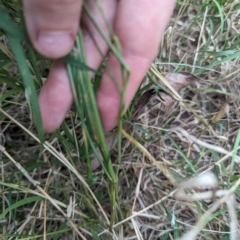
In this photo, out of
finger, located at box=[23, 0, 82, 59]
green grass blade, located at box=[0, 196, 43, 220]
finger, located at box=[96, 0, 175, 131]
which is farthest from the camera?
green grass blade, located at box=[0, 196, 43, 220]

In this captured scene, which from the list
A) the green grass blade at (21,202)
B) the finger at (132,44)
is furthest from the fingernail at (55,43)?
the green grass blade at (21,202)

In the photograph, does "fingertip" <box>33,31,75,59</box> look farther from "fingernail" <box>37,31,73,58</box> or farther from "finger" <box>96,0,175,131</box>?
"finger" <box>96,0,175,131</box>

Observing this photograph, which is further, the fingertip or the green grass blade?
the green grass blade

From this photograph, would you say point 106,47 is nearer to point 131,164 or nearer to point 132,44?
point 132,44

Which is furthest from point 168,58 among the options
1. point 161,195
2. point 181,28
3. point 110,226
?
point 110,226

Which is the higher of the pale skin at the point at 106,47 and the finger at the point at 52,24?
the finger at the point at 52,24

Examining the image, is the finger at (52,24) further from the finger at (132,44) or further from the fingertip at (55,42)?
the finger at (132,44)

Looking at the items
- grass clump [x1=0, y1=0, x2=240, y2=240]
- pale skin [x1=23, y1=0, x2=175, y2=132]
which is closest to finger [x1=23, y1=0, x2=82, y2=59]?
pale skin [x1=23, y1=0, x2=175, y2=132]
